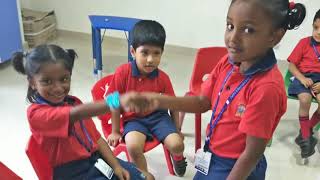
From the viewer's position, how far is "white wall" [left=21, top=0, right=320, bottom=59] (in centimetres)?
322

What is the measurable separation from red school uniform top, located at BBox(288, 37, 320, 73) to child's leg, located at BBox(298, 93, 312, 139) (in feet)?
0.64

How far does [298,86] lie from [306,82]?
0.16 ft

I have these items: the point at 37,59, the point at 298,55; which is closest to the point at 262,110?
the point at 37,59

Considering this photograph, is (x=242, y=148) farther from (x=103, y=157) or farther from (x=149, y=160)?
(x=149, y=160)

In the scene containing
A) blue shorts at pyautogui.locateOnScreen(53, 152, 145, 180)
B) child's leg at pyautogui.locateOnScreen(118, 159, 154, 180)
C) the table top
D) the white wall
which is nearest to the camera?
blue shorts at pyautogui.locateOnScreen(53, 152, 145, 180)

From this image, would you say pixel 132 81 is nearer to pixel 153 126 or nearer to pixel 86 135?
pixel 153 126

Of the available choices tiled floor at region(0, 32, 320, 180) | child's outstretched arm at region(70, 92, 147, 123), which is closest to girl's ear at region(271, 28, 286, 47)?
child's outstretched arm at region(70, 92, 147, 123)

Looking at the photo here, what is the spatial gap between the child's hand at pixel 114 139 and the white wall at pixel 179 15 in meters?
1.93

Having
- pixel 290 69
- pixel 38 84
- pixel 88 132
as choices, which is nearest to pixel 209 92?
pixel 88 132

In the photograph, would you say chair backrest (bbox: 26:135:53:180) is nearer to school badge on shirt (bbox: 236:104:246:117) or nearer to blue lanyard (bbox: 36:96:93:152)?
blue lanyard (bbox: 36:96:93:152)

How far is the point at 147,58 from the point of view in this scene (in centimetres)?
174

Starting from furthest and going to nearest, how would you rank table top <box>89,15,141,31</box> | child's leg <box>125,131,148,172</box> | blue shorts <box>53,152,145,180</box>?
table top <box>89,15,141,31</box>, child's leg <box>125,131,148,172</box>, blue shorts <box>53,152,145,180</box>

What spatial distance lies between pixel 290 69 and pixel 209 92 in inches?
42.4

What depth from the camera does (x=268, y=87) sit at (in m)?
1.10
